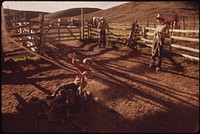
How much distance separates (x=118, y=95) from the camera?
255 inches

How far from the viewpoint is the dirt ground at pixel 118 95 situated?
16.5ft

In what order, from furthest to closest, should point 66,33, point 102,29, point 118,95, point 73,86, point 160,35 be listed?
point 66,33 → point 102,29 → point 160,35 → point 118,95 → point 73,86

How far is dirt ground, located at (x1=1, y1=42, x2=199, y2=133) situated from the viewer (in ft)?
16.5

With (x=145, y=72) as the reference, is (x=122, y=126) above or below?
below

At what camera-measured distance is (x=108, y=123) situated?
5.09m

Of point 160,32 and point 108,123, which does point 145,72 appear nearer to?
point 160,32

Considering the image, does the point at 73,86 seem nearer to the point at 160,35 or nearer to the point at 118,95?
the point at 118,95

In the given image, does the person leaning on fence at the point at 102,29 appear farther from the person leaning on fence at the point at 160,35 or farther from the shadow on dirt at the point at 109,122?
the shadow on dirt at the point at 109,122

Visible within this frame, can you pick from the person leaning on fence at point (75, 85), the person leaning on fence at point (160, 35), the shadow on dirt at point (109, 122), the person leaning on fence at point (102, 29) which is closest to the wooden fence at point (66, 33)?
the person leaning on fence at point (102, 29)

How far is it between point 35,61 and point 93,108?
18.1ft

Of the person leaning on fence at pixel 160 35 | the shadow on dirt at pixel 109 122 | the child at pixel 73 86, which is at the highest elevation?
the person leaning on fence at pixel 160 35

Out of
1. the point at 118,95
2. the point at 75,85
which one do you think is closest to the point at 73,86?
the point at 75,85

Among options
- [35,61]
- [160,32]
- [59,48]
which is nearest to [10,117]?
[35,61]

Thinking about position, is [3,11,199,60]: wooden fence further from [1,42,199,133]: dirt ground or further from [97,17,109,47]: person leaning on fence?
[1,42,199,133]: dirt ground
